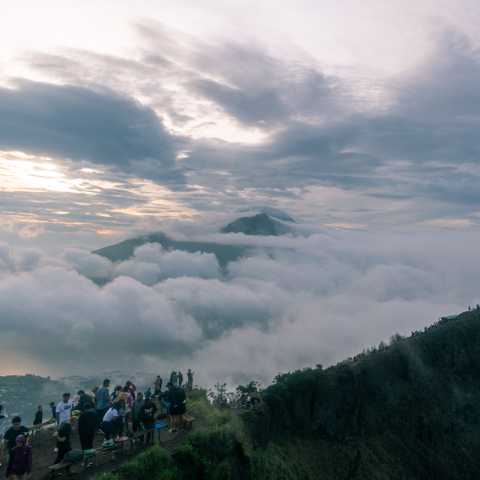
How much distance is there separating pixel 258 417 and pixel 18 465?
10.7 m

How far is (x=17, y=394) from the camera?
7180 inches

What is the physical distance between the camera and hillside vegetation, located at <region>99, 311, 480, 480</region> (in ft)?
59.8

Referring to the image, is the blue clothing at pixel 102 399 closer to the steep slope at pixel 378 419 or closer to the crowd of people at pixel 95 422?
the crowd of people at pixel 95 422

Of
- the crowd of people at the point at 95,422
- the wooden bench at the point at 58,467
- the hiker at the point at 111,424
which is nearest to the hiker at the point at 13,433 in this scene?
the crowd of people at the point at 95,422

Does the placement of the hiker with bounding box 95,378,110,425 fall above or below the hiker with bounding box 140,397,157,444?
above

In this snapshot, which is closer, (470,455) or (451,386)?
(470,455)

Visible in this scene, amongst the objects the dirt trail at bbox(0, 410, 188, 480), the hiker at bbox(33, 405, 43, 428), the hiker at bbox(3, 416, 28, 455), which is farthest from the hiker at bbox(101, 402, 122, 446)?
the hiker at bbox(33, 405, 43, 428)

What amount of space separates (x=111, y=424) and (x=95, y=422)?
1248mm

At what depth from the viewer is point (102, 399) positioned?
1986cm

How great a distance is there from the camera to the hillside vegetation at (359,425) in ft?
59.8

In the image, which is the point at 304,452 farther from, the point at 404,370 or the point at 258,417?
the point at 404,370

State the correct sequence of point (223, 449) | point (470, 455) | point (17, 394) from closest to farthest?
point (223, 449) < point (470, 455) < point (17, 394)

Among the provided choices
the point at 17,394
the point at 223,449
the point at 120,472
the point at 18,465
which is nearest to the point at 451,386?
the point at 223,449

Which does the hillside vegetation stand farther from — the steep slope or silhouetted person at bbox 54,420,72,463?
silhouetted person at bbox 54,420,72,463
